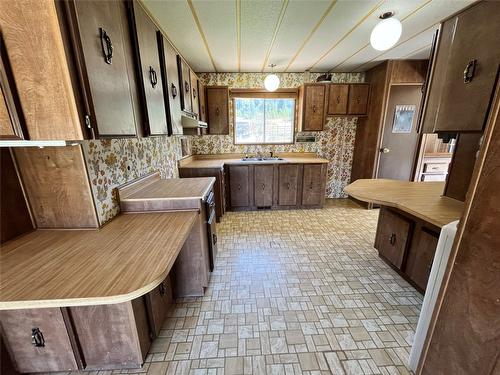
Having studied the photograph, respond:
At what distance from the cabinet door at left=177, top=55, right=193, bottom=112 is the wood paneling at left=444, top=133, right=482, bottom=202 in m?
2.67

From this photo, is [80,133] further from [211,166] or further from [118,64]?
[211,166]

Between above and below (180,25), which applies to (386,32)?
below

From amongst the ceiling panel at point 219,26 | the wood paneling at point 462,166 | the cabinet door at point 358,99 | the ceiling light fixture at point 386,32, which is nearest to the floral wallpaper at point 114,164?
the ceiling panel at point 219,26

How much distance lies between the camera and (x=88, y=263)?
1.01m

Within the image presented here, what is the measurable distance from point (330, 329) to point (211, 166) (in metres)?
2.54

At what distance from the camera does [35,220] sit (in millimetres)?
1354

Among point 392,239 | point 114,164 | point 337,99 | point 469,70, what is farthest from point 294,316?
point 337,99

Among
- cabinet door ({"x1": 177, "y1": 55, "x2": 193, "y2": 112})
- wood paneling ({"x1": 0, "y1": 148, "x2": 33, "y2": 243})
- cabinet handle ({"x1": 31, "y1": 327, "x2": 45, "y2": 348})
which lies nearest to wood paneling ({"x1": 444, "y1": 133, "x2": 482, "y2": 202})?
cabinet door ({"x1": 177, "y1": 55, "x2": 193, "y2": 112})

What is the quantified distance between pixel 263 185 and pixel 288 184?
1.52ft

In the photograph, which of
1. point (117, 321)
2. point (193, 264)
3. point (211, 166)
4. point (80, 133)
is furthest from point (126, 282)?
point (211, 166)

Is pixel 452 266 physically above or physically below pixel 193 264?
above

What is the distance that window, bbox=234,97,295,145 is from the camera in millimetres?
3979

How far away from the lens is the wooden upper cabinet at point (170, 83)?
1665 millimetres

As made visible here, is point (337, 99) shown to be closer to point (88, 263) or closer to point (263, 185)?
point (263, 185)
